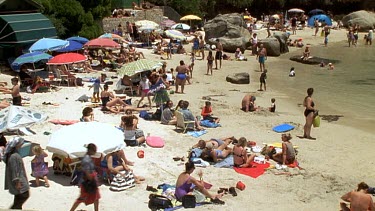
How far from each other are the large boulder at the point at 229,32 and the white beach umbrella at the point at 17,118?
69.4 ft

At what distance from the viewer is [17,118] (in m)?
11.8

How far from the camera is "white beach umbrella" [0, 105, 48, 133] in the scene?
11.7 m

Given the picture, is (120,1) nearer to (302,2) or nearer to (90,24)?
(90,24)

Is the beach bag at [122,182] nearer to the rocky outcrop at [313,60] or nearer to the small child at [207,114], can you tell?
the small child at [207,114]

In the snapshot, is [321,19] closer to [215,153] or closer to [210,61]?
[210,61]

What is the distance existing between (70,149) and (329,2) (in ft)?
157

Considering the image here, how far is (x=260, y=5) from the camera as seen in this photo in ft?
165

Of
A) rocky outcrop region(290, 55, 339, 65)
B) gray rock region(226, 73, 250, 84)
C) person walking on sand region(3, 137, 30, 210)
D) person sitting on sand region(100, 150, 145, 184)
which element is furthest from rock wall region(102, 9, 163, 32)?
person walking on sand region(3, 137, 30, 210)

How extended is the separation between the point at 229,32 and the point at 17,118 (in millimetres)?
22682

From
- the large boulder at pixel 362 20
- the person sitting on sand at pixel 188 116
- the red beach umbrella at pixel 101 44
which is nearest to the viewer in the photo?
the person sitting on sand at pixel 188 116

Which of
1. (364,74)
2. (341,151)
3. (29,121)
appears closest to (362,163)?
(341,151)

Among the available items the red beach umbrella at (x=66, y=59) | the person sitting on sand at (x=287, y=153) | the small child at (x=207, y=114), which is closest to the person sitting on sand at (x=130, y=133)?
the small child at (x=207, y=114)

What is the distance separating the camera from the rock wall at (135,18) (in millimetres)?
33000

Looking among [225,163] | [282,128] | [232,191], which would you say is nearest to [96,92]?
[282,128]
